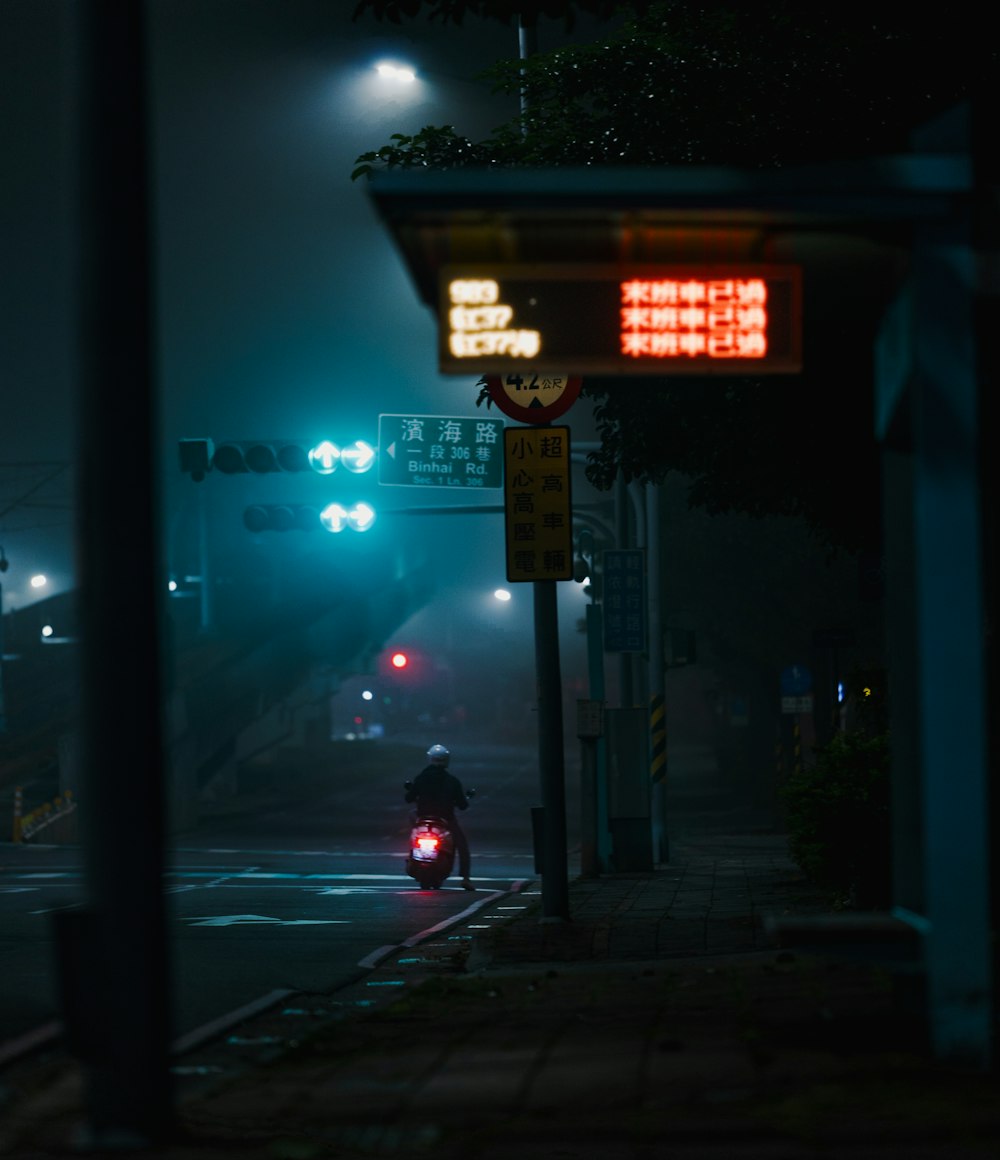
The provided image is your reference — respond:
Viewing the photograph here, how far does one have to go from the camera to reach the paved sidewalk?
6148 millimetres

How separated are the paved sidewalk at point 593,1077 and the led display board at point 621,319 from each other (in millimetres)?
2764

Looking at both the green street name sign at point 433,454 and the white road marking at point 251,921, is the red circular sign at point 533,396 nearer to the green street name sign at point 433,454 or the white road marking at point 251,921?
the white road marking at point 251,921

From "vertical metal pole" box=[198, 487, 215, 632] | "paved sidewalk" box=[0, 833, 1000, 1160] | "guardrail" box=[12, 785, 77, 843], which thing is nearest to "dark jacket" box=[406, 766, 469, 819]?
"paved sidewalk" box=[0, 833, 1000, 1160]

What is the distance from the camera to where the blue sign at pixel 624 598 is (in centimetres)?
2408

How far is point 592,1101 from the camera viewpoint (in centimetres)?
677

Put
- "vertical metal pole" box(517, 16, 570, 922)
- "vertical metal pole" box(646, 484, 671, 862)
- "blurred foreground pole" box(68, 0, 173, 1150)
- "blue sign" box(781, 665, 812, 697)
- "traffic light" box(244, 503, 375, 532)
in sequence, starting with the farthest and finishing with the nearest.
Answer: "blue sign" box(781, 665, 812, 697) → "vertical metal pole" box(646, 484, 671, 862) → "traffic light" box(244, 503, 375, 532) → "vertical metal pole" box(517, 16, 570, 922) → "blurred foreground pole" box(68, 0, 173, 1150)

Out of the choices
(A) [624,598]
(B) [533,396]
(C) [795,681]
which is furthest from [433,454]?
(C) [795,681]

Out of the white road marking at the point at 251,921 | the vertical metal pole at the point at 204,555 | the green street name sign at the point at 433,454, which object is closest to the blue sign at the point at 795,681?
the green street name sign at the point at 433,454

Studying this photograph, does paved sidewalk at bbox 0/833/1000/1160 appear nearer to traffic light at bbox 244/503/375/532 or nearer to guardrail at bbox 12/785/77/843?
traffic light at bbox 244/503/375/532

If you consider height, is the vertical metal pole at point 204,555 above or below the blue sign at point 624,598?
above

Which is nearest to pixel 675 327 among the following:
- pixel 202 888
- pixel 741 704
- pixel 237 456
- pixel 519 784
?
pixel 202 888

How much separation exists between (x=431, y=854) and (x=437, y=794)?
902mm

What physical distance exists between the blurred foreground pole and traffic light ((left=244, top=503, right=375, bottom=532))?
18797mm

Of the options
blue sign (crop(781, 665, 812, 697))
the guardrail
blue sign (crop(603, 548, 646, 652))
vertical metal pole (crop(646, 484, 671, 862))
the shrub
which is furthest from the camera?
blue sign (crop(781, 665, 812, 697))
